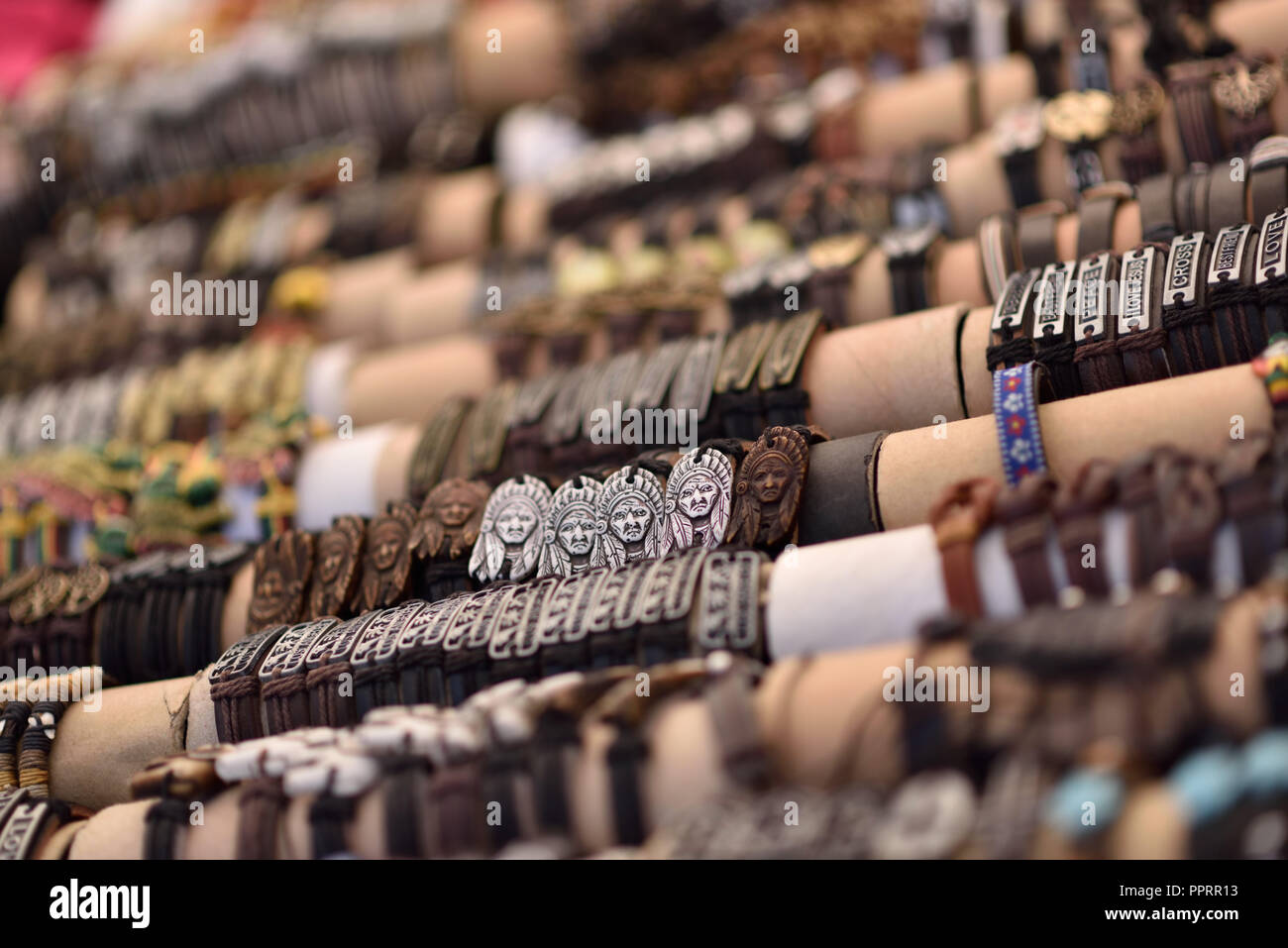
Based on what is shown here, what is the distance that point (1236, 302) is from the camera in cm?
130

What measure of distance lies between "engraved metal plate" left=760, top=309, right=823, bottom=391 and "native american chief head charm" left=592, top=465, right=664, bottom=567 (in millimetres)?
211

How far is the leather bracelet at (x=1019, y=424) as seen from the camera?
1.26 meters

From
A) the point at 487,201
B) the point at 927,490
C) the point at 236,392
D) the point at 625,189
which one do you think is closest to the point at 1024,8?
the point at 625,189

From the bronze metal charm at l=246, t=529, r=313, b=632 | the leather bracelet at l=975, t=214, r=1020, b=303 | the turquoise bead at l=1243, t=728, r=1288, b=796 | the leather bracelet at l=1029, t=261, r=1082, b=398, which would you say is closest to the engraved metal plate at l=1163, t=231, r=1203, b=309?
the leather bracelet at l=1029, t=261, r=1082, b=398

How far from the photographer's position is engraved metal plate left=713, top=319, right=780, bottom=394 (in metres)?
1.55

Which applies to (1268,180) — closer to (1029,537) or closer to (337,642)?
(1029,537)

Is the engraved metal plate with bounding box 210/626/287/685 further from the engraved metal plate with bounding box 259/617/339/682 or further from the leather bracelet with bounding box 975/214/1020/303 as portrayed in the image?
the leather bracelet with bounding box 975/214/1020/303

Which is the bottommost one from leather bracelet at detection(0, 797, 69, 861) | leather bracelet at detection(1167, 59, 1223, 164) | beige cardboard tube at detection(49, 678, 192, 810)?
leather bracelet at detection(0, 797, 69, 861)

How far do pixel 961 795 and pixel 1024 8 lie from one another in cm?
156

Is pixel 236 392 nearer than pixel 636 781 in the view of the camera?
No

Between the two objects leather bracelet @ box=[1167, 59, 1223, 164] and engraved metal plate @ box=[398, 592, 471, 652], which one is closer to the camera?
engraved metal plate @ box=[398, 592, 471, 652]

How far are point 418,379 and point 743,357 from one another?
0.61m

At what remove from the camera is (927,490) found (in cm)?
134
